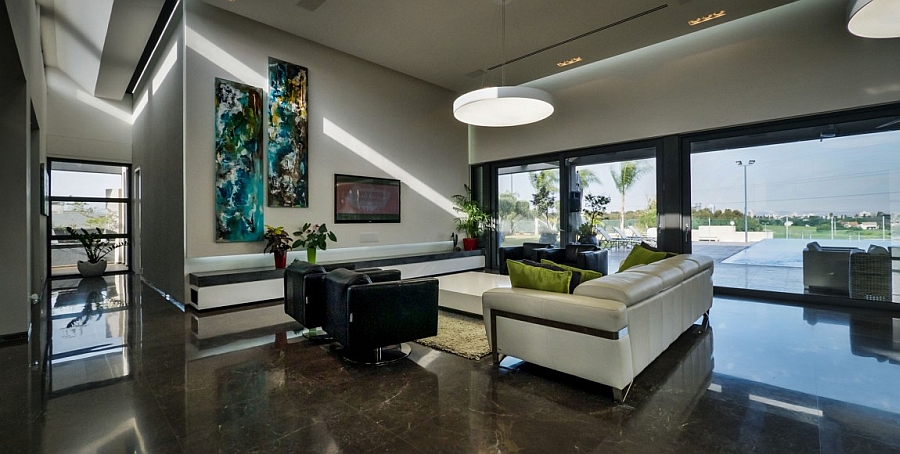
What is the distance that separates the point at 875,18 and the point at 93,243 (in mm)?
12217

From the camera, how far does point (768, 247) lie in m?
5.64

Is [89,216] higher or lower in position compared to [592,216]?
higher

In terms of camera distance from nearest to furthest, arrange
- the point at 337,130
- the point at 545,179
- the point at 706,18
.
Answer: the point at 706,18 < the point at 337,130 < the point at 545,179

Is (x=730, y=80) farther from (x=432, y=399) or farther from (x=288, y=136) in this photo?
(x=288, y=136)

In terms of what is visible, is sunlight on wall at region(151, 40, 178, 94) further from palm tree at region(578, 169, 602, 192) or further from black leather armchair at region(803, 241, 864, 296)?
black leather armchair at region(803, 241, 864, 296)

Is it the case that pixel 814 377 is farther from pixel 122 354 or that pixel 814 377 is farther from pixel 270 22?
pixel 270 22

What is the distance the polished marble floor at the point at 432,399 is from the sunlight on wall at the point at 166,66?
3.72m

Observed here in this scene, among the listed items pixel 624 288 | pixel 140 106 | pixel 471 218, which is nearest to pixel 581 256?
pixel 471 218

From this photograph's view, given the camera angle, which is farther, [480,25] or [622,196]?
[622,196]

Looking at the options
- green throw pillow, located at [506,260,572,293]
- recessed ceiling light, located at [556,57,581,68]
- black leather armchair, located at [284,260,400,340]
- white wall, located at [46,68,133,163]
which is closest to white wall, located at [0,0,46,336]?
black leather armchair, located at [284,260,400,340]

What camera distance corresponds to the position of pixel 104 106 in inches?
325

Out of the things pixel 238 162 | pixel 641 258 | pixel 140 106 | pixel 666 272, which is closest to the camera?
pixel 666 272

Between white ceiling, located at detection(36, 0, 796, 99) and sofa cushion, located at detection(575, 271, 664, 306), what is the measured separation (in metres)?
3.77

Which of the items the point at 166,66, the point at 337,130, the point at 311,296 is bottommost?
the point at 311,296
